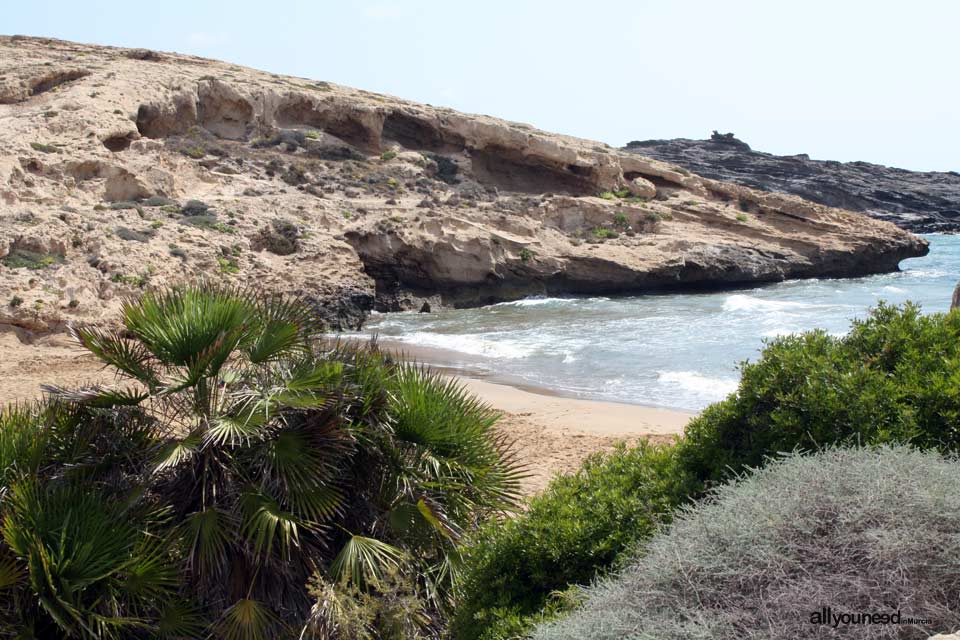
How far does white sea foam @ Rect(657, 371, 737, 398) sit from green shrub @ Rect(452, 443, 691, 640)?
944cm

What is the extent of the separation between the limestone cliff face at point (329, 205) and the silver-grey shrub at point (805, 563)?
15.1m

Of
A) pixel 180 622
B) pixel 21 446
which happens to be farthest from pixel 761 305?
pixel 21 446

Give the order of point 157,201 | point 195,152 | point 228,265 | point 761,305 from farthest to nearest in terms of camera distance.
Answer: point 195,152
point 761,305
point 157,201
point 228,265

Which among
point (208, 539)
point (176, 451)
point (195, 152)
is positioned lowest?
point (208, 539)

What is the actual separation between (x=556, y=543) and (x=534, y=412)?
7953 millimetres

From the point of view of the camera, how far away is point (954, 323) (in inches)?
169

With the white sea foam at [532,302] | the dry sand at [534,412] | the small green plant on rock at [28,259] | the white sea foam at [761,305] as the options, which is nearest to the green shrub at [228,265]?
the small green plant on rock at [28,259]

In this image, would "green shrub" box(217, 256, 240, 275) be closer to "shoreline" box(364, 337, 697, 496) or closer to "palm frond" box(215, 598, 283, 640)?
"shoreline" box(364, 337, 697, 496)

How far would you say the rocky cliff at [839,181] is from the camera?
214 feet

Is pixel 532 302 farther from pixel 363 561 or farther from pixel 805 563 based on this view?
A: pixel 805 563

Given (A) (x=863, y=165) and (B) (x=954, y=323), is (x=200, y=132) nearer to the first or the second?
(B) (x=954, y=323)

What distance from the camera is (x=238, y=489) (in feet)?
15.5

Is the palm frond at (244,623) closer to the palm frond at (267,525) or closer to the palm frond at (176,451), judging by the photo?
the palm frond at (267,525)

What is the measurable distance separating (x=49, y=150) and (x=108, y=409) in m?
19.0
